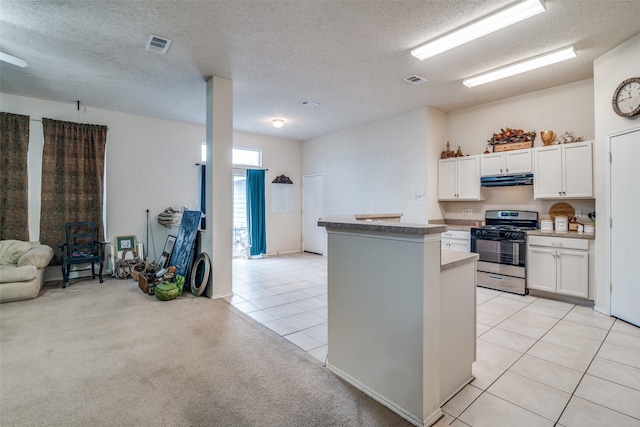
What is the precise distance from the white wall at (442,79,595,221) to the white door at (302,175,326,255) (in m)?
3.05

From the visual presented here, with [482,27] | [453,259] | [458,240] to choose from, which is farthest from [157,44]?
[458,240]

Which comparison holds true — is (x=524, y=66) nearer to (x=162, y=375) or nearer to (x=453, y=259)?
(x=453, y=259)

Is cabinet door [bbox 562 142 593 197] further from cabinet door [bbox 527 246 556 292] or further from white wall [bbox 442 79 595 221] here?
cabinet door [bbox 527 246 556 292]

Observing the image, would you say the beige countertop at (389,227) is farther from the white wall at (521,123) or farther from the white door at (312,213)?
the white door at (312,213)

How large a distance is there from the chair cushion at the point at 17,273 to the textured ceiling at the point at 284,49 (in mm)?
2566

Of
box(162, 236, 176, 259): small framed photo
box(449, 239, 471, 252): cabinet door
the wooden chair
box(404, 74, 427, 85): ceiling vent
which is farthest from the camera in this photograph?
box(162, 236, 176, 259): small framed photo

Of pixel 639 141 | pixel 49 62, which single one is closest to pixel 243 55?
pixel 49 62

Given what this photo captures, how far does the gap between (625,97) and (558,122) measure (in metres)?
1.19

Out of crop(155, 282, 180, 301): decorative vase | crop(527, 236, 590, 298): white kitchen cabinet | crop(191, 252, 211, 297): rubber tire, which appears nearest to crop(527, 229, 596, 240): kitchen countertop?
crop(527, 236, 590, 298): white kitchen cabinet

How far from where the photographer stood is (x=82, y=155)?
5188 millimetres

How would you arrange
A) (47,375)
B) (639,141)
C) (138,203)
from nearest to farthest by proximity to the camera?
(47,375) < (639,141) < (138,203)

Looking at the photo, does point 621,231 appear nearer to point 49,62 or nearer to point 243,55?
point 243,55

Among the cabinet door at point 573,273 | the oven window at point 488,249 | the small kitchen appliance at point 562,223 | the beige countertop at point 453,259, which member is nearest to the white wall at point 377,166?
the oven window at point 488,249

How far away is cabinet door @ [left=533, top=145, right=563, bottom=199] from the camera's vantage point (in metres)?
4.16
